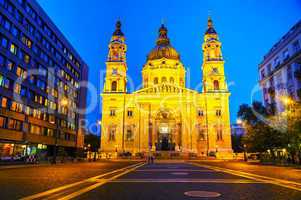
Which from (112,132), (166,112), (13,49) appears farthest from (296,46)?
(112,132)

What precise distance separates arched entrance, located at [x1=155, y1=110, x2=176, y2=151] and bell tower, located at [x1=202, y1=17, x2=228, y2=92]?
1225 cm

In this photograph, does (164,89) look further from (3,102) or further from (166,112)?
(3,102)

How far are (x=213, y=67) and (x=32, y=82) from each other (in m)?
44.1

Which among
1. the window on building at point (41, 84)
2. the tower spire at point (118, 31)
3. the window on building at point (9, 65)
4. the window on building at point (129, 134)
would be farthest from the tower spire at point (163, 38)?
the window on building at point (9, 65)

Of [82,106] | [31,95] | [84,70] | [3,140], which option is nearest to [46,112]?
[31,95]

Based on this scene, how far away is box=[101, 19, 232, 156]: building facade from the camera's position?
64750mm

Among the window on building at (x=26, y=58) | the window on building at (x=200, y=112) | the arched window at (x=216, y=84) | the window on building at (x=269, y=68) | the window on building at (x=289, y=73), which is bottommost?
the window on building at (x=200, y=112)

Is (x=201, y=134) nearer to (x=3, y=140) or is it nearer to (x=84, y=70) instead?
(x=84, y=70)

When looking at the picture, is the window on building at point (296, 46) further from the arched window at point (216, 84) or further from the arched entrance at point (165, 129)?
the arched entrance at point (165, 129)

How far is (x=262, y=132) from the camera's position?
3341cm

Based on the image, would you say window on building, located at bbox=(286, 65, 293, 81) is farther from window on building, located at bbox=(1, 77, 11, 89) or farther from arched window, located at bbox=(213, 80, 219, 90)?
window on building, located at bbox=(1, 77, 11, 89)

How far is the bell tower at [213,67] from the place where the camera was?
6656 cm

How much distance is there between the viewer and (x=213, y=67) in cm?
6731

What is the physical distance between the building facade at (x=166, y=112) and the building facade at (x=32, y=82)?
10.9 meters
